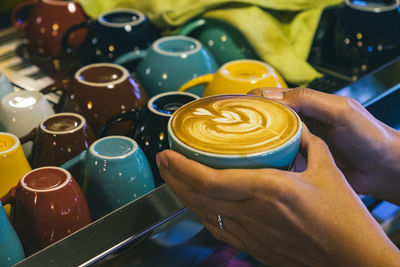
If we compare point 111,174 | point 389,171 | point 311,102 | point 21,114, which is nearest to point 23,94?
point 21,114

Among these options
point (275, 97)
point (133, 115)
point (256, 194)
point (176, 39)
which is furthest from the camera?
point (176, 39)

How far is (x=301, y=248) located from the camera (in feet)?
2.04

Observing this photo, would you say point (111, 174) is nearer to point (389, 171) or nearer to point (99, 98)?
point (99, 98)

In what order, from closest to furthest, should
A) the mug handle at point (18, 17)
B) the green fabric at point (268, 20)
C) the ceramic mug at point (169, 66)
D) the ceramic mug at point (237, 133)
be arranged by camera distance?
the ceramic mug at point (237, 133)
the ceramic mug at point (169, 66)
the green fabric at point (268, 20)
the mug handle at point (18, 17)

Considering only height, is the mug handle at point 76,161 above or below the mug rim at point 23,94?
below

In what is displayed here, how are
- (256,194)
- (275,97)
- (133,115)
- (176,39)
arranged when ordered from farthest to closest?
(176,39), (133,115), (275,97), (256,194)

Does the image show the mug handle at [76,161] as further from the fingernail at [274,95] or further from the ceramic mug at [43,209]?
the fingernail at [274,95]

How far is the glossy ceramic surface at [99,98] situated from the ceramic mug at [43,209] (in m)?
0.22

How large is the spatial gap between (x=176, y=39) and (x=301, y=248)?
58 centimetres

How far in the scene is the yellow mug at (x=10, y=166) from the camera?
70 cm

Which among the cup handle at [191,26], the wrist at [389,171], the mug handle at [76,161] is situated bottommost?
the wrist at [389,171]

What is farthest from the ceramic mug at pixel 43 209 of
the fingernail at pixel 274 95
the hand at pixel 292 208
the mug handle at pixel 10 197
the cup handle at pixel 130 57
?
the cup handle at pixel 130 57

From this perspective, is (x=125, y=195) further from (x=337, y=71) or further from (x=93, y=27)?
(x=337, y=71)

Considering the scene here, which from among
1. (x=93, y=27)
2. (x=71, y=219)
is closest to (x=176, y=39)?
(x=93, y=27)
